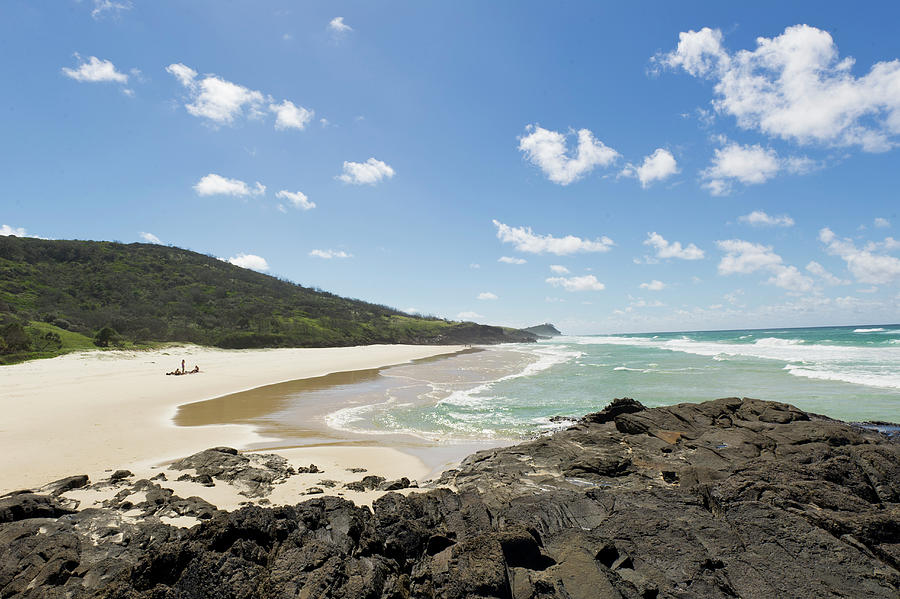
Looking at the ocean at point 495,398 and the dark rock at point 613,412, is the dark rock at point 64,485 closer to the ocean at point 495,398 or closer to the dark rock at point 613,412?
the ocean at point 495,398

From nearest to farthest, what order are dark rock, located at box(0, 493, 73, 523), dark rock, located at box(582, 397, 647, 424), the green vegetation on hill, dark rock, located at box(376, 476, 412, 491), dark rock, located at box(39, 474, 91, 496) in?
dark rock, located at box(0, 493, 73, 523) < dark rock, located at box(39, 474, 91, 496) < dark rock, located at box(376, 476, 412, 491) < dark rock, located at box(582, 397, 647, 424) < the green vegetation on hill

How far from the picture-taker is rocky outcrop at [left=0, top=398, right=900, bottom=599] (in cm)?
468

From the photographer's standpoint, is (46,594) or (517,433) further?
(517,433)

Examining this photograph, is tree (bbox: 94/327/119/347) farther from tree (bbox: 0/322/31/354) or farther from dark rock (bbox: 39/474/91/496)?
dark rock (bbox: 39/474/91/496)

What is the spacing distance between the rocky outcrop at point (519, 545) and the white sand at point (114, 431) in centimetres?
280

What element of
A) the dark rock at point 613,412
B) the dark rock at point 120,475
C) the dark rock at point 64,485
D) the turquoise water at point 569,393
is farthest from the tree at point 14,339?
the dark rock at point 613,412

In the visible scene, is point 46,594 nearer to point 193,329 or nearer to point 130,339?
point 130,339

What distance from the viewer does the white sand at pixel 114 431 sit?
1029cm

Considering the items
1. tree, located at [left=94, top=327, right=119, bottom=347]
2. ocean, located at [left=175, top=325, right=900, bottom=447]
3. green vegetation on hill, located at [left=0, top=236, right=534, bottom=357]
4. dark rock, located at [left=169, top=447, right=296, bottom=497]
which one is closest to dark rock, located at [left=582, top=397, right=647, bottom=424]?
ocean, located at [left=175, top=325, right=900, bottom=447]

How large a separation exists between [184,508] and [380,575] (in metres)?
5.02

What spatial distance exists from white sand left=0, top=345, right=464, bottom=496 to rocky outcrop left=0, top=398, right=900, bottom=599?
2.80m

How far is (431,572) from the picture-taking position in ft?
15.9

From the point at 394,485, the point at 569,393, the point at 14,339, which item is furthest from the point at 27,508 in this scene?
the point at 14,339

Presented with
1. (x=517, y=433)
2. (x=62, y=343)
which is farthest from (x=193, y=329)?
(x=517, y=433)
